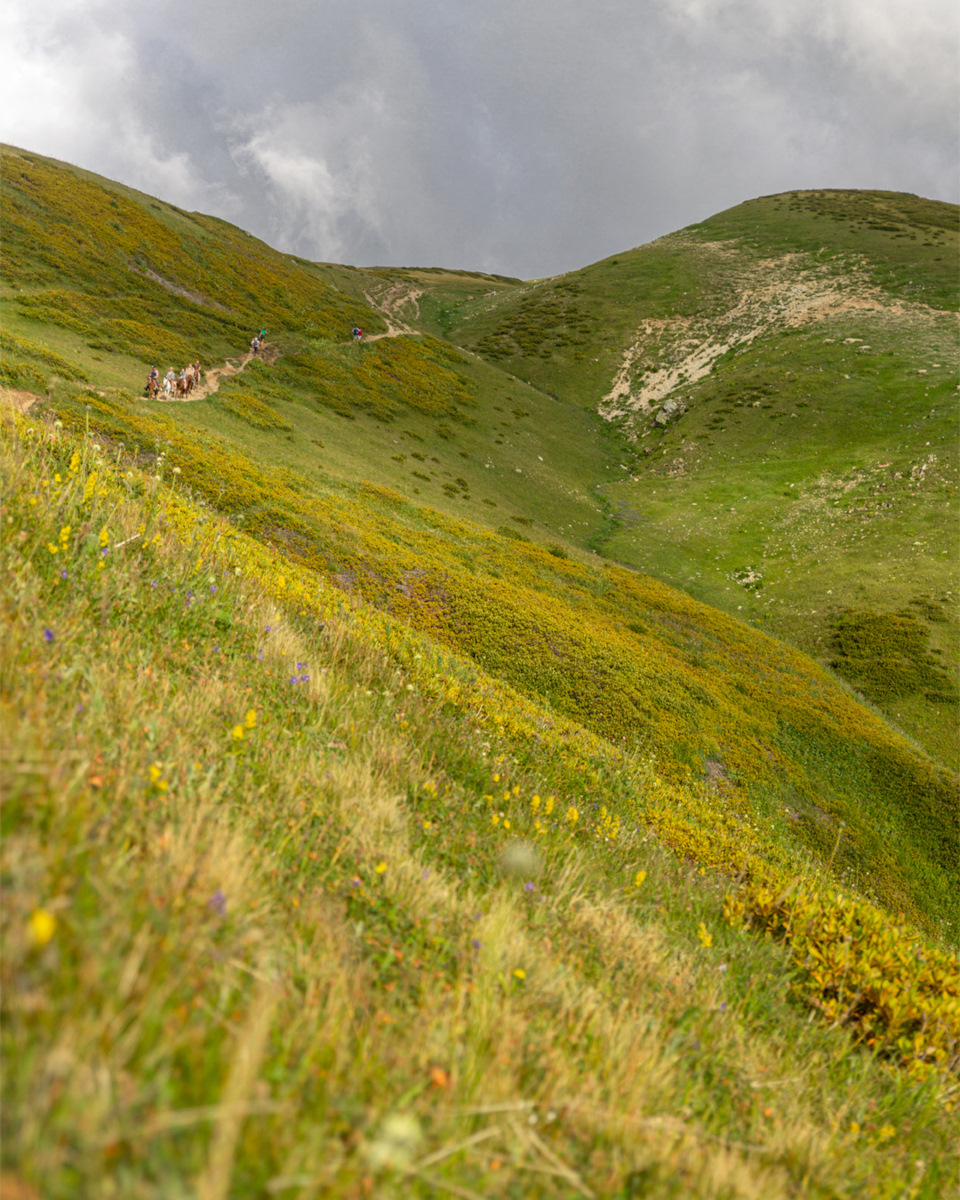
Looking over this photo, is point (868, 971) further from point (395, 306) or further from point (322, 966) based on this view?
point (395, 306)

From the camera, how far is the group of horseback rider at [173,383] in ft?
86.9

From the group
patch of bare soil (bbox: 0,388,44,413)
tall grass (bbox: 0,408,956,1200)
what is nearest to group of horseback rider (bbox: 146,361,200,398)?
patch of bare soil (bbox: 0,388,44,413)

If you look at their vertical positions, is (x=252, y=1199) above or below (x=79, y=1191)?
below

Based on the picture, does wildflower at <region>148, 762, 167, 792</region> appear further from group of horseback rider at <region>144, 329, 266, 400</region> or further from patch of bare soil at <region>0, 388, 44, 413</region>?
group of horseback rider at <region>144, 329, 266, 400</region>

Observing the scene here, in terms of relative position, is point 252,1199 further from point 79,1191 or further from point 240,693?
point 240,693

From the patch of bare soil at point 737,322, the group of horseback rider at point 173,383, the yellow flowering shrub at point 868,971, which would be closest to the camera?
the yellow flowering shrub at point 868,971

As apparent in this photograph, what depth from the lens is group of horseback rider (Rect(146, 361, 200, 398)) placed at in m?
26.5

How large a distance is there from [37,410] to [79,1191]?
1943 centimetres

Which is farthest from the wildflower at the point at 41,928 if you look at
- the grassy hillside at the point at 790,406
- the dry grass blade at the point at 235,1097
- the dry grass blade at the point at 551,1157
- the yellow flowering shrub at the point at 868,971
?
the grassy hillside at the point at 790,406

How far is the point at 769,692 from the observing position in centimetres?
2150

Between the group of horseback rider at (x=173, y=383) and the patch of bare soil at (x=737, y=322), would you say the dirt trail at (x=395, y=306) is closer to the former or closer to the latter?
the patch of bare soil at (x=737, y=322)

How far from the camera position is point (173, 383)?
27.9 meters

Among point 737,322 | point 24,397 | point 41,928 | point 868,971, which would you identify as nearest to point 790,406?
point 737,322

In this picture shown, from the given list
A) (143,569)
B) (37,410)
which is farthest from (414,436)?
(143,569)
